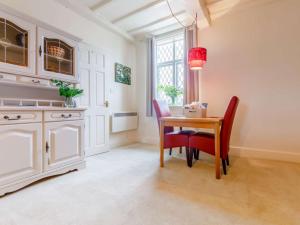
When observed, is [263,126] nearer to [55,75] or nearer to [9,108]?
[55,75]

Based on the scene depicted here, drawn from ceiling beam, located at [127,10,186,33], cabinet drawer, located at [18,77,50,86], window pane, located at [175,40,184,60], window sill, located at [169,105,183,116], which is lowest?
window sill, located at [169,105,183,116]

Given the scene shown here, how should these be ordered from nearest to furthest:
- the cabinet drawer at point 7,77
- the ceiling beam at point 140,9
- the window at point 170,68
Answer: the cabinet drawer at point 7,77 → the ceiling beam at point 140,9 → the window at point 170,68

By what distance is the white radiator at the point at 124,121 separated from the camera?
3.77 m

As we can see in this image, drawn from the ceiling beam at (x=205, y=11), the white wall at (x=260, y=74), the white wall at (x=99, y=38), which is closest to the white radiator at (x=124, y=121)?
the white wall at (x=99, y=38)

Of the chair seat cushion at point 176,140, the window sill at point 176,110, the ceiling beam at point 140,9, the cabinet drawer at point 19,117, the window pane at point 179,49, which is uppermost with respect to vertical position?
the ceiling beam at point 140,9

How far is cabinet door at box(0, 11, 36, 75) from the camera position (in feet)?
6.37

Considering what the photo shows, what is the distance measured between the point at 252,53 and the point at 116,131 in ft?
9.78

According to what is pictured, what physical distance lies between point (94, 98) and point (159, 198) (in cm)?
228

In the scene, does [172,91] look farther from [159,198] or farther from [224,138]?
[159,198]

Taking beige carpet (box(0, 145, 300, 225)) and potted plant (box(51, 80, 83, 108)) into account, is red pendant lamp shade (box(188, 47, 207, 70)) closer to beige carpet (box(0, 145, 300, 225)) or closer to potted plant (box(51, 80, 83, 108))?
beige carpet (box(0, 145, 300, 225))

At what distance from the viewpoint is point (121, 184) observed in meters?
1.93

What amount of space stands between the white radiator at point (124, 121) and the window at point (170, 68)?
0.80 metres

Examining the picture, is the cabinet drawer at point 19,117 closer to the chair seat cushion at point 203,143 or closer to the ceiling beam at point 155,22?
the chair seat cushion at point 203,143

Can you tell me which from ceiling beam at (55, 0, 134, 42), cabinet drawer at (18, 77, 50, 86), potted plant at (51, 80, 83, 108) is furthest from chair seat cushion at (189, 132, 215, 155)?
ceiling beam at (55, 0, 134, 42)
